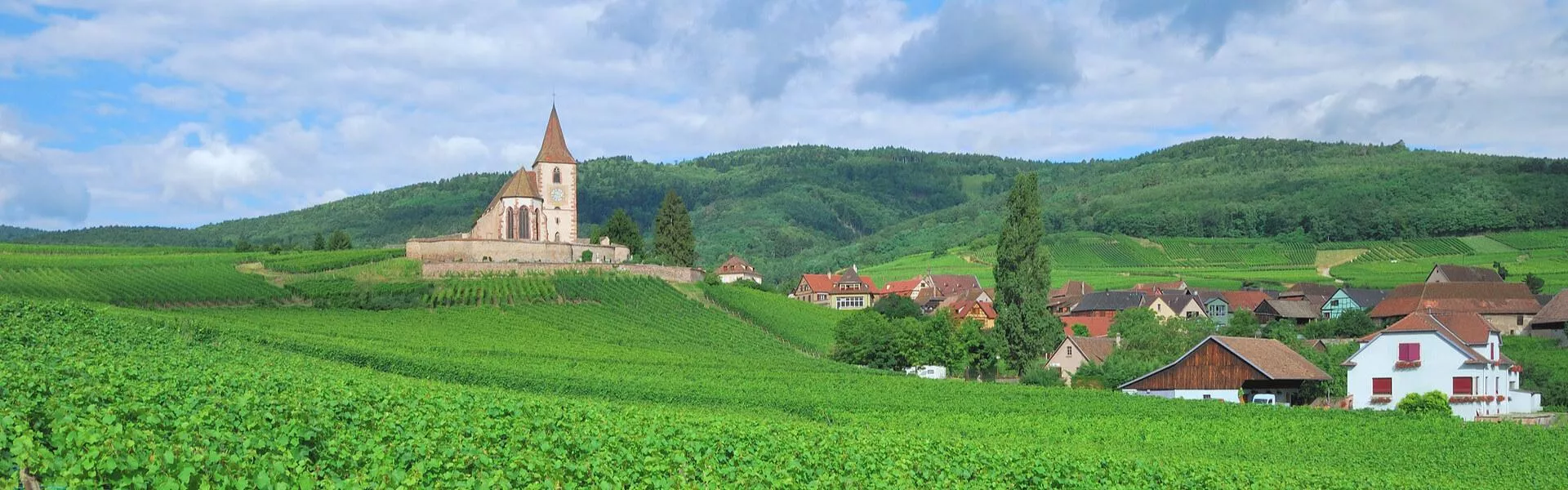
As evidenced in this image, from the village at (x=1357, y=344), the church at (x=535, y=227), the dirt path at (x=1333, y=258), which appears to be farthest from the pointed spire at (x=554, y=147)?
the dirt path at (x=1333, y=258)

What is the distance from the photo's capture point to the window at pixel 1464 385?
51781 millimetres

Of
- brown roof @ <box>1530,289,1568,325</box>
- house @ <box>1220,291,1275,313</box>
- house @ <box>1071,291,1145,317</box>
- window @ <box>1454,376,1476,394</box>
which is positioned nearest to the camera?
window @ <box>1454,376,1476,394</box>

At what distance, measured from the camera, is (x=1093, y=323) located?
91125 millimetres

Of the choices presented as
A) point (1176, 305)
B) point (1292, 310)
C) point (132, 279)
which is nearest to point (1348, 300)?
point (1292, 310)

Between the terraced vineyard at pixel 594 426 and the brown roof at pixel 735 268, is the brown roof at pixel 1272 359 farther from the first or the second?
the brown roof at pixel 735 268

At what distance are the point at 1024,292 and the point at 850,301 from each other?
→ 68.1 meters

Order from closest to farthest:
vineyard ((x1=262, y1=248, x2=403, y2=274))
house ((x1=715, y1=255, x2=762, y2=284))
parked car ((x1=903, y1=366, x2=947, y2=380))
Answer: parked car ((x1=903, y1=366, x2=947, y2=380))
vineyard ((x1=262, y1=248, x2=403, y2=274))
house ((x1=715, y1=255, x2=762, y2=284))

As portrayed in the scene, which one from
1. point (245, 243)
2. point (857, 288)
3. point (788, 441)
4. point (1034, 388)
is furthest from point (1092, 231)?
point (788, 441)

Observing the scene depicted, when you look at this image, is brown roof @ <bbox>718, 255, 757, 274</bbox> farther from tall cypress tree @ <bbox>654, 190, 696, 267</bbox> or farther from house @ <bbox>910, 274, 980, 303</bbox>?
tall cypress tree @ <bbox>654, 190, 696, 267</bbox>

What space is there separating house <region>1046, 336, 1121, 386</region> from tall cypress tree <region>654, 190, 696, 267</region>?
126 feet

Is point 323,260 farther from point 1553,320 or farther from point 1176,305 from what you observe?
point 1553,320

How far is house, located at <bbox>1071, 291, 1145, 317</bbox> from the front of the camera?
100875 millimetres

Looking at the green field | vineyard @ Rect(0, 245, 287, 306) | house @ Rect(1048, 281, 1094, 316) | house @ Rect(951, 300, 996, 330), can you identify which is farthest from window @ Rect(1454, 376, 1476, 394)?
the green field

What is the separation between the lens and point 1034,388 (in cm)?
4759
